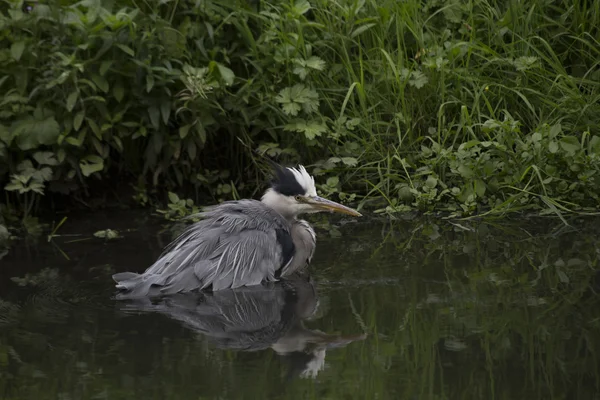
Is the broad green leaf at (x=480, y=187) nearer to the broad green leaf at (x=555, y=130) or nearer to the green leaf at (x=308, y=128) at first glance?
Answer: the broad green leaf at (x=555, y=130)

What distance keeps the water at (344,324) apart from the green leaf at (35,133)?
2.36 feet

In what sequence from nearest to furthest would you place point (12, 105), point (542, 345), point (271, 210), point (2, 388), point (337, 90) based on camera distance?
point (2, 388) < point (542, 345) < point (271, 210) < point (12, 105) < point (337, 90)

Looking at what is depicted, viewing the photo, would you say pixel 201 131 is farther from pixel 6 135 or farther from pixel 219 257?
pixel 219 257

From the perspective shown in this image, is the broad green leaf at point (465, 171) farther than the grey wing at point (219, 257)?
Yes

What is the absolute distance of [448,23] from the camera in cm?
814

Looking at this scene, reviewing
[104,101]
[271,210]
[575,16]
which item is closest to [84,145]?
[104,101]

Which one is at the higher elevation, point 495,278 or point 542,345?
point 542,345

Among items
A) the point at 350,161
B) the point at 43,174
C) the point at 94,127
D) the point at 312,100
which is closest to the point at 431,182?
the point at 350,161

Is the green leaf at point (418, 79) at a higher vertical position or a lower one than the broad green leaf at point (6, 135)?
higher

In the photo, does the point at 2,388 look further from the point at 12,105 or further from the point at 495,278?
the point at 12,105

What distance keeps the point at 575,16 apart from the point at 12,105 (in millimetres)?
4442

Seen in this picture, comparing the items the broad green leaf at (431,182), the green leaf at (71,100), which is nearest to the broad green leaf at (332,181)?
the broad green leaf at (431,182)

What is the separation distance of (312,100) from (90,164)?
1744 mm

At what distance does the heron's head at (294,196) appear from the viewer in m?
6.32
